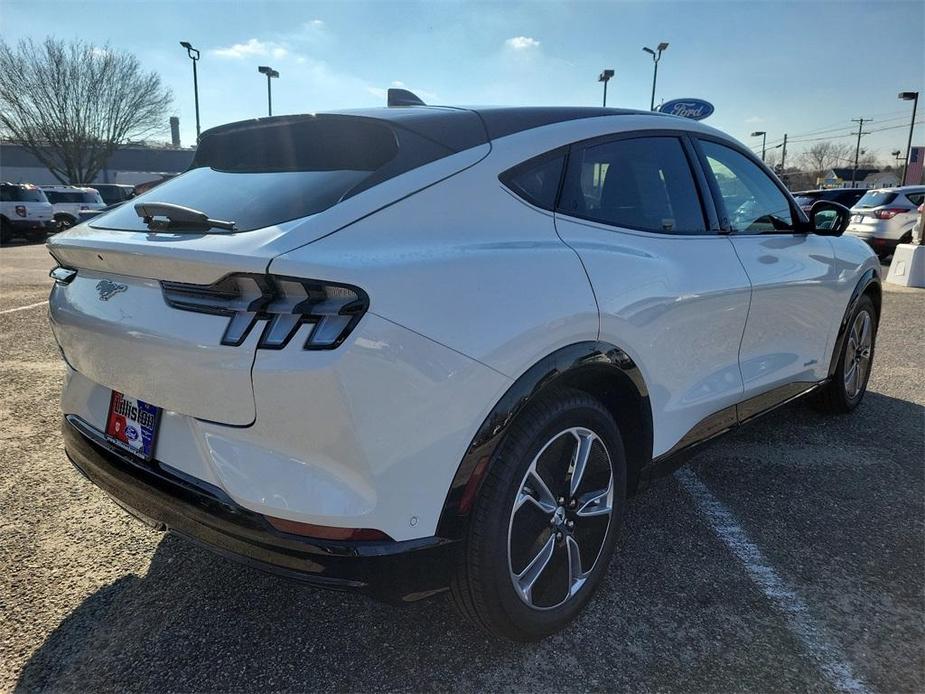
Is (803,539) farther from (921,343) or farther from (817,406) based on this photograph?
(921,343)

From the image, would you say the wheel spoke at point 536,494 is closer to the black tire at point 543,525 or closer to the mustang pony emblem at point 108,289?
the black tire at point 543,525

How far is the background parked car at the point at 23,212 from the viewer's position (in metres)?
19.0

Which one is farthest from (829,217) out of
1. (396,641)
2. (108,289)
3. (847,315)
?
(108,289)

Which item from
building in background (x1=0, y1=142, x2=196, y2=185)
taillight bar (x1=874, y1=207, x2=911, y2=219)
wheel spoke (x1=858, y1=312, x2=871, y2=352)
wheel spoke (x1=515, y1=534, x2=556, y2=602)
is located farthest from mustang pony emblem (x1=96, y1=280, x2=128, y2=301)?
building in background (x1=0, y1=142, x2=196, y2=185)

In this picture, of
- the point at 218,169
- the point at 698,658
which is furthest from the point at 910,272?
the point at 218,169

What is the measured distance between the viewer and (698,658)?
203 centimetres

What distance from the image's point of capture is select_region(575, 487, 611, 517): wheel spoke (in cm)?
216

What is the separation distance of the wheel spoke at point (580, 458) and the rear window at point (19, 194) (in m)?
22.5

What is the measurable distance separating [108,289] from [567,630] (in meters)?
1.84

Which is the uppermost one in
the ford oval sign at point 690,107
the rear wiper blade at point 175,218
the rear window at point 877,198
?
the ford oval sign at point 690,107

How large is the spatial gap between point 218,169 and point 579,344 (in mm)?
1426

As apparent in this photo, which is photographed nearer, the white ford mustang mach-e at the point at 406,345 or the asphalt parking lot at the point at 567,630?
the white ford mustang mach-e at the point at 406,345

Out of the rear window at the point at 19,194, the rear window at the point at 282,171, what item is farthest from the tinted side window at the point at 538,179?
the rear window at the point at 19,194

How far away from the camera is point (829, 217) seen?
3641 millimetres
